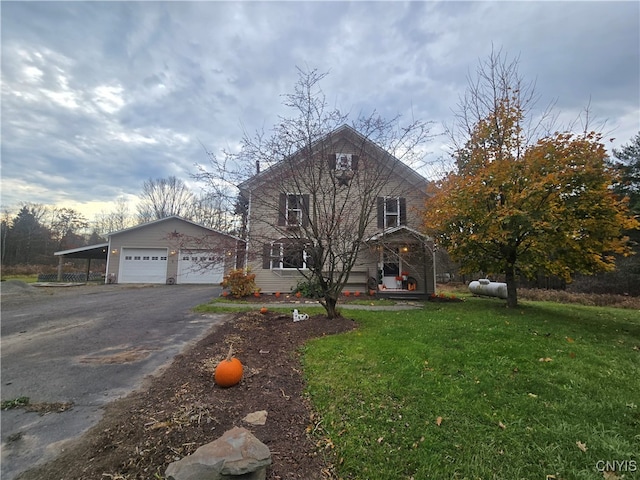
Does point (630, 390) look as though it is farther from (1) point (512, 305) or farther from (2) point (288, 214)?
(1) point (512, 305)

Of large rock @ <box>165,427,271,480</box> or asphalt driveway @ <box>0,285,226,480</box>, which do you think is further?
asphalt driveway @ <box>0,285,226,480</box>

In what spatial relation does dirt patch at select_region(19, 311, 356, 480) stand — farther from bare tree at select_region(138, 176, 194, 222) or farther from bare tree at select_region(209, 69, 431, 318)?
bare tree at select_region(138, 176, 194, 222)

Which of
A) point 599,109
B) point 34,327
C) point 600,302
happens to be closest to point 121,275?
point 34,327

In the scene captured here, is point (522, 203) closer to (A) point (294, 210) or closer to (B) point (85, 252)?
(A) point (294, 210)

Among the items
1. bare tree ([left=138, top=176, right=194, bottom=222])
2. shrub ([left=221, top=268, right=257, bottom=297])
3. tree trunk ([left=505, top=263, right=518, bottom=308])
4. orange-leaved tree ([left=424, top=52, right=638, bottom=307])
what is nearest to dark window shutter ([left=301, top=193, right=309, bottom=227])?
orange-leaved tree ([left=424, top=52, right=638, bottom=307])

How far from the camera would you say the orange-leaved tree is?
748 centimetres

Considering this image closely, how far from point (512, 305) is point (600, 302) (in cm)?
745

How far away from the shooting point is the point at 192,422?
2703 mm

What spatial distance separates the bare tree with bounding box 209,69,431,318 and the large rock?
16.3 feet

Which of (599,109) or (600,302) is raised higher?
(599,109)

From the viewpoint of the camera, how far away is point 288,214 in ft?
23.6

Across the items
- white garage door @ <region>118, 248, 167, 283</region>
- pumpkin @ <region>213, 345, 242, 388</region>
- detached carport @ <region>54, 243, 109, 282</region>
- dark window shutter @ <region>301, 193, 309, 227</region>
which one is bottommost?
pumpkin @ <region>213, 345, 242, 388</region>

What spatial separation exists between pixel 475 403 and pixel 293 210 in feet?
17.7

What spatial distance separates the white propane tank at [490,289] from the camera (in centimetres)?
1398
